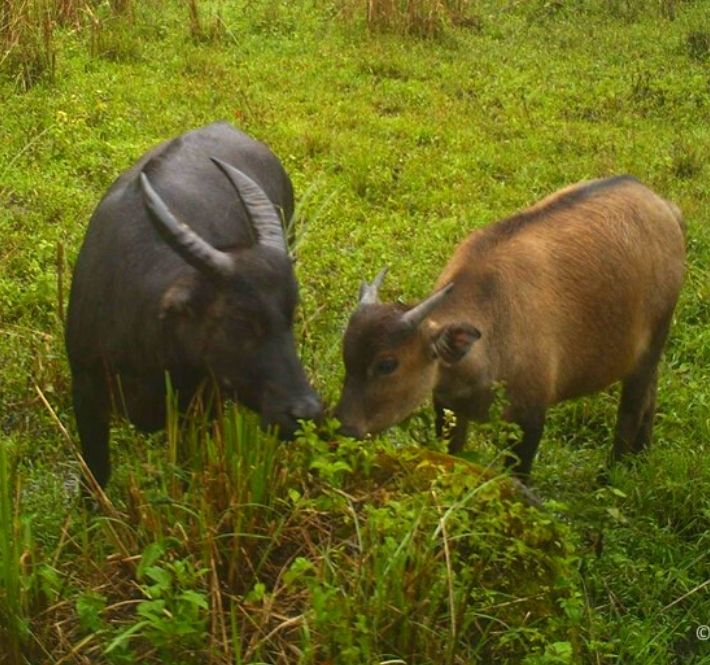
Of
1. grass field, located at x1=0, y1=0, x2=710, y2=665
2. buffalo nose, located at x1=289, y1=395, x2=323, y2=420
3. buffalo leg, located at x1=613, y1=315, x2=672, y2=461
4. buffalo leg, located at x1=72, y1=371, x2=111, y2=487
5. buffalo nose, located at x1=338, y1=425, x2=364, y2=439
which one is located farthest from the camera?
buffalo leg, located at x1=613, y1=315, x2=672, y2=461

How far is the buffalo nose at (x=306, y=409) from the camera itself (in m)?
4.61

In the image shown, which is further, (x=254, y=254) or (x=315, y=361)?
(x=315, y=361)

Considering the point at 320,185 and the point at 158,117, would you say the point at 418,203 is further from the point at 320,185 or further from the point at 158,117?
the point at 158,117

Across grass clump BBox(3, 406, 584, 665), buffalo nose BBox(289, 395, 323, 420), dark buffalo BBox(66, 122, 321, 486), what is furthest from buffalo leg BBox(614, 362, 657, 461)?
buffalo nose BBox(289, 395, 323, 420)

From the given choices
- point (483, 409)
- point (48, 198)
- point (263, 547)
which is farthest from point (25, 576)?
point (48, 198)

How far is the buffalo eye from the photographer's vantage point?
521 cm

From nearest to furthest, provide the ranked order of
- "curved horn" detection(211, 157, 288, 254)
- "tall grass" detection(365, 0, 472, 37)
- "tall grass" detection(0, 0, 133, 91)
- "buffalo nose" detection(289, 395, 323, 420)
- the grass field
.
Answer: the grass field, "buffalo nose" detection(289, 395, 323, 420), "curved horn" detection(211, 157, 288, 254), "tall grass" detection(0, 0, 133, 91), "tall grass" detection(365, 0, 472, 37)

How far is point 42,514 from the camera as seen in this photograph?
4.86m

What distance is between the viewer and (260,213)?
507 centimetres

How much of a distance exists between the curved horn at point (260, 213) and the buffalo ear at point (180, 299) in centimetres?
33

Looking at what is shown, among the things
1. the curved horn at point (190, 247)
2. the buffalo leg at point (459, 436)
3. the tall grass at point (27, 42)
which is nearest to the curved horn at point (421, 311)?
the buffalo leg at point (459, 436)

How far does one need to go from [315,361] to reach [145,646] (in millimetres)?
2035

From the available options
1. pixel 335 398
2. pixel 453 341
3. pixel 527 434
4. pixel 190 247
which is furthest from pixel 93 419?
pixel 527 434

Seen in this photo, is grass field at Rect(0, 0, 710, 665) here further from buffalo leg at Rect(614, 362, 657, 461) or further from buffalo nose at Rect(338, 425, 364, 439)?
buffalo nose at Rect(338, 425, 364, 439)
